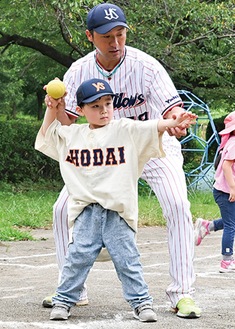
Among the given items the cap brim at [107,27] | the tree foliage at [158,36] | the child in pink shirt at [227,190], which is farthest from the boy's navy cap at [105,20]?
the tree foliage at [158,36]

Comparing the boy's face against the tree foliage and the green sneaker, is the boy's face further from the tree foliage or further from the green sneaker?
the tree foliage

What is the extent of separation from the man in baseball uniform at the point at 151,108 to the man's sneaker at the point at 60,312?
0.40 metres

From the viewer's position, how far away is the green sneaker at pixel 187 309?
5125mm

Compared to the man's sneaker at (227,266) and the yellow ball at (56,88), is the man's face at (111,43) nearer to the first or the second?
the yellow ball at (56,88)

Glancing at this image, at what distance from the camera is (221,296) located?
236 inches

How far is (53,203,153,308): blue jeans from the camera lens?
199 inches

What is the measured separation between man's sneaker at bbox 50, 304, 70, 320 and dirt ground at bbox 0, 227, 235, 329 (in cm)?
4

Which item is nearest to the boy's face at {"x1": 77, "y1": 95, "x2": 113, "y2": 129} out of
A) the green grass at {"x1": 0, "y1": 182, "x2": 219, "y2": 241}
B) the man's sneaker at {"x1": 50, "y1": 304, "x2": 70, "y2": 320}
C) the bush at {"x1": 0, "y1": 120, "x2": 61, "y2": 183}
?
the man's sneaker at {"x1": 50, "y1": 304, "x2": 70, "y2": 320}

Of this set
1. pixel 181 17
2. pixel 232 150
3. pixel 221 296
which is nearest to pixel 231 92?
pixel 181 17

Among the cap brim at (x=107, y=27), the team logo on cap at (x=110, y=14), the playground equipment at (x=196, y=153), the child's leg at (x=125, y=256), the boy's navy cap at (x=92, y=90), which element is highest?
the team logo on cap at (x=110, y=14)

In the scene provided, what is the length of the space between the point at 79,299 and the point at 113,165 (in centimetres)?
102

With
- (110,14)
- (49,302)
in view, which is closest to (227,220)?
(49,302)

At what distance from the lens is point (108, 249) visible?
509cm

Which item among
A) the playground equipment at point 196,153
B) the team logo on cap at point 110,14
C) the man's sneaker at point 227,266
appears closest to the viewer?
the team logo on cap at point 110,14
